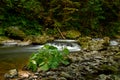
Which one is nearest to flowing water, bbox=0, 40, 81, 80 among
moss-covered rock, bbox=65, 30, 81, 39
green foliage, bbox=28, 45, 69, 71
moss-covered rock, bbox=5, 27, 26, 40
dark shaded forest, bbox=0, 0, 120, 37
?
green foliage, bbox=28, 45, 69, 71

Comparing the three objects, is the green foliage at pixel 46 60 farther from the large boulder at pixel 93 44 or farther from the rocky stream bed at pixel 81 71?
the large boulder at pixel 93 44

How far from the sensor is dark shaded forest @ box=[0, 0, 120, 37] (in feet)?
67.6

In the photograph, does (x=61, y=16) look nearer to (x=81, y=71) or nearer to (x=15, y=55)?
(x=15, y=55)

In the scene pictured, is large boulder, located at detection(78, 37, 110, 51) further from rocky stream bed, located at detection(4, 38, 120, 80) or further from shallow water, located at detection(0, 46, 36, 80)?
shallow water, located at detection(0, 46, 36, 80)

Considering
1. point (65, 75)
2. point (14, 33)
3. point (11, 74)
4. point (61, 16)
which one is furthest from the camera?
point (61, 16)

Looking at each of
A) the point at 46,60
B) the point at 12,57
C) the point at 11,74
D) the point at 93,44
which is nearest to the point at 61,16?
the point at 93,44

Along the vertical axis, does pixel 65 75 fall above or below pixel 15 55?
above

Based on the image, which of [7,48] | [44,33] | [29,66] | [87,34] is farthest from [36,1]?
[29,66]

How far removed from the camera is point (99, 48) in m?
16.0

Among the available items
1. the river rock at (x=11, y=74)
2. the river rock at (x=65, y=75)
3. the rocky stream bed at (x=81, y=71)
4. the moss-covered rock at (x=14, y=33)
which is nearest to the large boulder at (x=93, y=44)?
the rocky stream bed at (x=81, y=71)

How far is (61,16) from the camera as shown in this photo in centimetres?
2366

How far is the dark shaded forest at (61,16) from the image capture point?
67.6ft

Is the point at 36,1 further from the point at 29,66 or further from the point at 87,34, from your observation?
the point at 29,66

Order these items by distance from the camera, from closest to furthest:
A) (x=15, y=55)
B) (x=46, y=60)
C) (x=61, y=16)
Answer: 1. (x=46, y=60)
2. (x=15, y=55)
3. (x=61, y=16)
